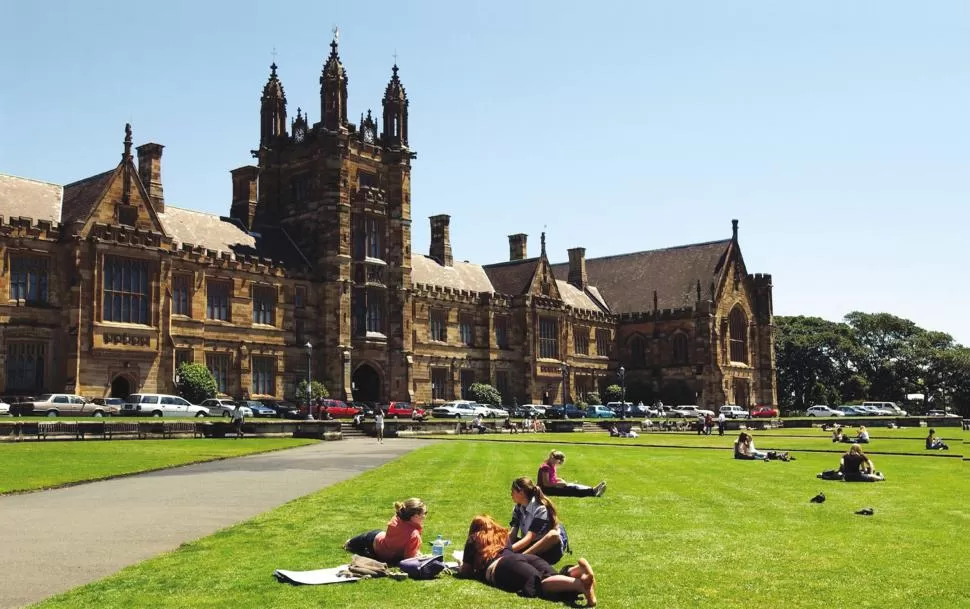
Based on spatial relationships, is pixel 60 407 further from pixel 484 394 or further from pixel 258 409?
pixel 484 394

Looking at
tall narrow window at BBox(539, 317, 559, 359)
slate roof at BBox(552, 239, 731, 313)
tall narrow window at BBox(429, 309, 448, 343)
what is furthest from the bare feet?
slate roof at BBox(552, 239, 731, 313)

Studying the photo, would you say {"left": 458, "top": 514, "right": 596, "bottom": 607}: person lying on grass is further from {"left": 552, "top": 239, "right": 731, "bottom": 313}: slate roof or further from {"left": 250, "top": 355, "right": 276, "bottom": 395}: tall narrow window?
{"left": 552, "top": 239, "right": 731, "bottom": 313}: slate roof

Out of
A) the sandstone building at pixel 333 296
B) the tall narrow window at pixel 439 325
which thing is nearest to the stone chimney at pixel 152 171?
the sandstone building at pixel 333 296

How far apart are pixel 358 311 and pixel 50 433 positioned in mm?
→ 33933

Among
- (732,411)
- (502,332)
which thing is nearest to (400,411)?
(502,332)

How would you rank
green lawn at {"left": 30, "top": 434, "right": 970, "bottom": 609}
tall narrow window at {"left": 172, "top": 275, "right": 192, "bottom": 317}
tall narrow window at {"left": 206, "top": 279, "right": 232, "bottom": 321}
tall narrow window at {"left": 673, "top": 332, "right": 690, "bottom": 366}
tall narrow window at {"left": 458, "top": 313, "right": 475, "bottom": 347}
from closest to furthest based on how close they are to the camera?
green lawn at {"left": 30, "top": 434, "right": 970, "bottom": 609} < tall narrow window at {"left": 172, "top": 275, "right": 192, "bottom": 317} < tall narrow window at {"left": 206, "top": 279, "right": 232, "bottom": 321} < tall narrow window at {"left": 458, "top": 313, "right": 475, "bottom": 347} < tall narrow window at {"left": 673, "top": 332, "right": 690, "bottom": 366}

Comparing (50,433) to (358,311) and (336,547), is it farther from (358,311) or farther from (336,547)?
(358,311)

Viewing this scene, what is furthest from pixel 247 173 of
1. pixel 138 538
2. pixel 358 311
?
pixel 138 538

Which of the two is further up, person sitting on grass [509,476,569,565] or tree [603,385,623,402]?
tree [603,385,623,402]

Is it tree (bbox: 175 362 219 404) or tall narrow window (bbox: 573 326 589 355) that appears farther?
tall narrow window (bbox: 573 326 589 355)

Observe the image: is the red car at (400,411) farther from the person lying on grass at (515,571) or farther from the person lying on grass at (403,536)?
the person lying on grass at (515,571)

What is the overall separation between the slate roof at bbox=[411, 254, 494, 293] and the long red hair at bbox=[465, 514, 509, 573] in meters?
64.1

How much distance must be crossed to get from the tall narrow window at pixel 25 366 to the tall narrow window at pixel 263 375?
549 inches

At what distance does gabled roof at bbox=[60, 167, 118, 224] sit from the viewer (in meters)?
53.8
